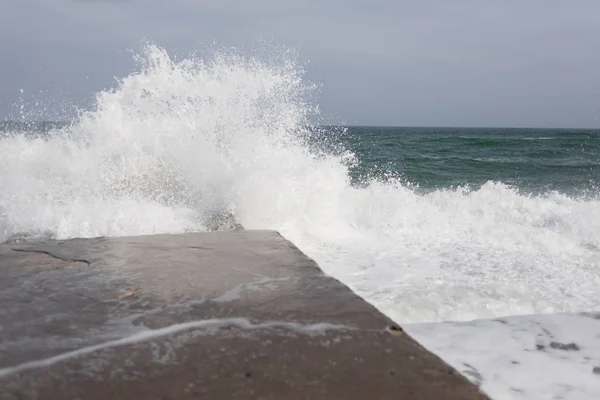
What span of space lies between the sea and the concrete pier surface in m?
0.91

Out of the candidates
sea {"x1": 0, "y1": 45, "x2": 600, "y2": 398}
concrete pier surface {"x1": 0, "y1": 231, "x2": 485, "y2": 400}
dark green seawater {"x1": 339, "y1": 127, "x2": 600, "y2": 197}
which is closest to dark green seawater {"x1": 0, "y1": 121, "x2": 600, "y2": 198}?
dark green seawater {"x1": 339, "y1": 127, "x2": 600, "y2": 197}

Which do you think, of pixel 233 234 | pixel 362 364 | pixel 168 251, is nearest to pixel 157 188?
pixel 233 234

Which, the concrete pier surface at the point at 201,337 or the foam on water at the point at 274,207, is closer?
the concrete pier surface at the point at 201,337

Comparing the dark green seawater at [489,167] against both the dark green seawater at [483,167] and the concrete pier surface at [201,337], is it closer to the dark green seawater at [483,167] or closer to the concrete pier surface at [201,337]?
the dark green seawater at [483,167]

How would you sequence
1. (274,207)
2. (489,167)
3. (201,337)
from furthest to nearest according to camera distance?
(489,167)
(274,207)
(201,337)

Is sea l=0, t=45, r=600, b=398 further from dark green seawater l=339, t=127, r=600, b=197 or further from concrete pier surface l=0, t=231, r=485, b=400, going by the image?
dark green seawater l=339, t=127, r=600, b=197

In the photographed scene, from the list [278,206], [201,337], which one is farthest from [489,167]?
[201,337]

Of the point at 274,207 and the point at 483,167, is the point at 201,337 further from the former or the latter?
the point at 483,167

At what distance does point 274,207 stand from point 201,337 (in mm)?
3458

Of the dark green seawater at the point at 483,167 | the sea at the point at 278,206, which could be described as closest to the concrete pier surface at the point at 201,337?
the sea at the point at 278,206

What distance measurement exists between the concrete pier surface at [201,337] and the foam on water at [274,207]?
1351 mm

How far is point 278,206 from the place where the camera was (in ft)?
15.7

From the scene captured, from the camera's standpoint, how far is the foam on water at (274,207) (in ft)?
11.7

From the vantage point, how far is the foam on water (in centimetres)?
357
